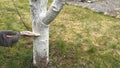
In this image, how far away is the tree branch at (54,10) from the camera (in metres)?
4.09

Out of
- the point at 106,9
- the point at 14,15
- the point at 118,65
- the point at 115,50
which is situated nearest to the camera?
the point at 118,65

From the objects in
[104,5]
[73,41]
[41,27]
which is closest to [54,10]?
[41,27]

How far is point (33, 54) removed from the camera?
4785 millimetres

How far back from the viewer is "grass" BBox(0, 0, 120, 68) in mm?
5023

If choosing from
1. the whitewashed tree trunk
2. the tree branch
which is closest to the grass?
the whitewashed tree trunk

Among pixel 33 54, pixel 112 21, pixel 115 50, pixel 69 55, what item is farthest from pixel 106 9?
pixel 33 54

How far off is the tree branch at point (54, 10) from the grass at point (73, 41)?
2.99ft

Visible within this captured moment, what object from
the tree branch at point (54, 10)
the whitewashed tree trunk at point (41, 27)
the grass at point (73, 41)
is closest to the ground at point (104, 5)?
the grass at point (73, 41)

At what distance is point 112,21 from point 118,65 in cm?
180

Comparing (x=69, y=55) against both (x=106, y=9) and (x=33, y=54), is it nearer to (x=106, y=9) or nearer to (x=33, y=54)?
(x=33, y=54)

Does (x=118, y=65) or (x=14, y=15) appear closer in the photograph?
(x=118, y=65)

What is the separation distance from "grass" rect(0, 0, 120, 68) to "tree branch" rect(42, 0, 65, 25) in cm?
91

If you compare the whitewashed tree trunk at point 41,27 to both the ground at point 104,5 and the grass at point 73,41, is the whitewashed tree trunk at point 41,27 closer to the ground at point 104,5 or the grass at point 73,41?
the grass at point 73,41

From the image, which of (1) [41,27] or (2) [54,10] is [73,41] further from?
(2) [54,10]
